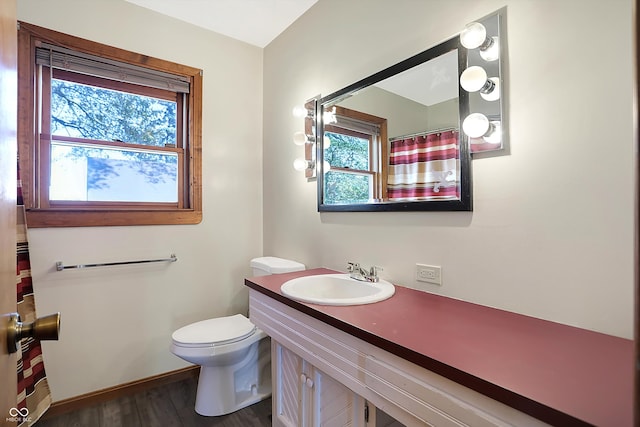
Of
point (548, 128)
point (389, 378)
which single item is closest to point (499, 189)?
point (548, 128)

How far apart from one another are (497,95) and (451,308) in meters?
0.81

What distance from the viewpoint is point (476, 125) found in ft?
3.80

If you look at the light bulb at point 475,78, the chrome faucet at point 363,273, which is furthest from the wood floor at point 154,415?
the light bulb at point 475,78

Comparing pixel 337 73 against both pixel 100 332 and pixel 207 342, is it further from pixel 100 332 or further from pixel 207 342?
pixel 100 332

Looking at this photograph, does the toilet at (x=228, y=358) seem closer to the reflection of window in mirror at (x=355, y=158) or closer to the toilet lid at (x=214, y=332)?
the toilet lid at (x=214, y=332)

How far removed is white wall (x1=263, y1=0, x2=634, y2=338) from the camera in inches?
35.9

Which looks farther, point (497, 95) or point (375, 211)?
point (375, 211)

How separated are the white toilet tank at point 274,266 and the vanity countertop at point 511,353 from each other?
30.5 inches

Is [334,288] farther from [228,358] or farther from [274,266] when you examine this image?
[228,358]

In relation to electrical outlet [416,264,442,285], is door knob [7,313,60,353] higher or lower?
higher

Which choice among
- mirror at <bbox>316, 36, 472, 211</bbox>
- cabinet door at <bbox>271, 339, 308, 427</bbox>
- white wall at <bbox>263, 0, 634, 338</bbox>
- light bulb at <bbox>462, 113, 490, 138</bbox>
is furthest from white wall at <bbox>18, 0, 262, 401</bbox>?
light bulb at <bbox>462, 113, 490, 138</bbox>

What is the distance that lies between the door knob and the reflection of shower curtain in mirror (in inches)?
51.2

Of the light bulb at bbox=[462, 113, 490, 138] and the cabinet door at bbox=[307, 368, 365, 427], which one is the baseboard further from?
the light bulb at bbox=[462, 113, 490, 138]

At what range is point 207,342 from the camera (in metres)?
1.73
